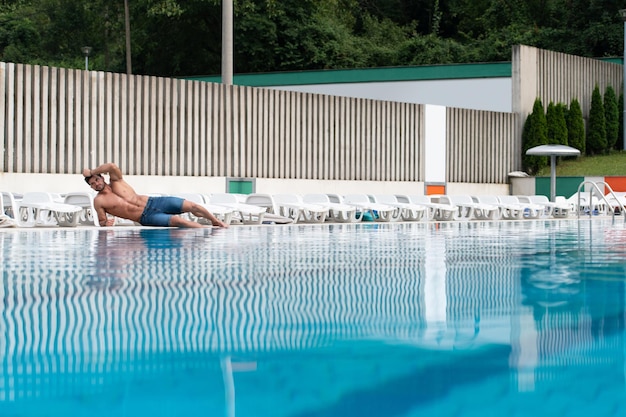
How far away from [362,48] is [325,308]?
41.8 metres

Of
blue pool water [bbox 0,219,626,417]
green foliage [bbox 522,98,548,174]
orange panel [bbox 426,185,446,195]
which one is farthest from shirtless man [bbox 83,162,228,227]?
green foliage [bbox 522,98,548,174]

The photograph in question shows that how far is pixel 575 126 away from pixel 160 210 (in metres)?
20.7

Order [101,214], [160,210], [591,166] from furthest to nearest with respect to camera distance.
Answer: [591,166], [160,210], [101,214]

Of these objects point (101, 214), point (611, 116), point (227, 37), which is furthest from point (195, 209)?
point (611, 116)

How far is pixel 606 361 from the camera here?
3.51 meters

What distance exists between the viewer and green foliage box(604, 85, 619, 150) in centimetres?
3412

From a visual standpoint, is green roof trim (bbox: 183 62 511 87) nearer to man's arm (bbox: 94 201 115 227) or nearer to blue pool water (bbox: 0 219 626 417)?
man's arm (bbox: 94 201 115 227)

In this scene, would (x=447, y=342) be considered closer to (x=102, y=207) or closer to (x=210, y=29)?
(x=102, y=207)

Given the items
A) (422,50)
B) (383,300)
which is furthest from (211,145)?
(422,50)

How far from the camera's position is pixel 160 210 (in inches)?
571

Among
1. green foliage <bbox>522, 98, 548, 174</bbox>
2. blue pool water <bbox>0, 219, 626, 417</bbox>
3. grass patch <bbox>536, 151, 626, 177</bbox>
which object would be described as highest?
green foliage <bbox>522, 98, 548, 174</bbox>

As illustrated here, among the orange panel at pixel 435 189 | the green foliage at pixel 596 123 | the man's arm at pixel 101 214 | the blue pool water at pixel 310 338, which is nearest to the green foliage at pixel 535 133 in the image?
the green foliage at pixel 596 123

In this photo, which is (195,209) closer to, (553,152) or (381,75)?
(553,152)

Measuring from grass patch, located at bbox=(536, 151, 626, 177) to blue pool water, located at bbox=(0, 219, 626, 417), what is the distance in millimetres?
24072
